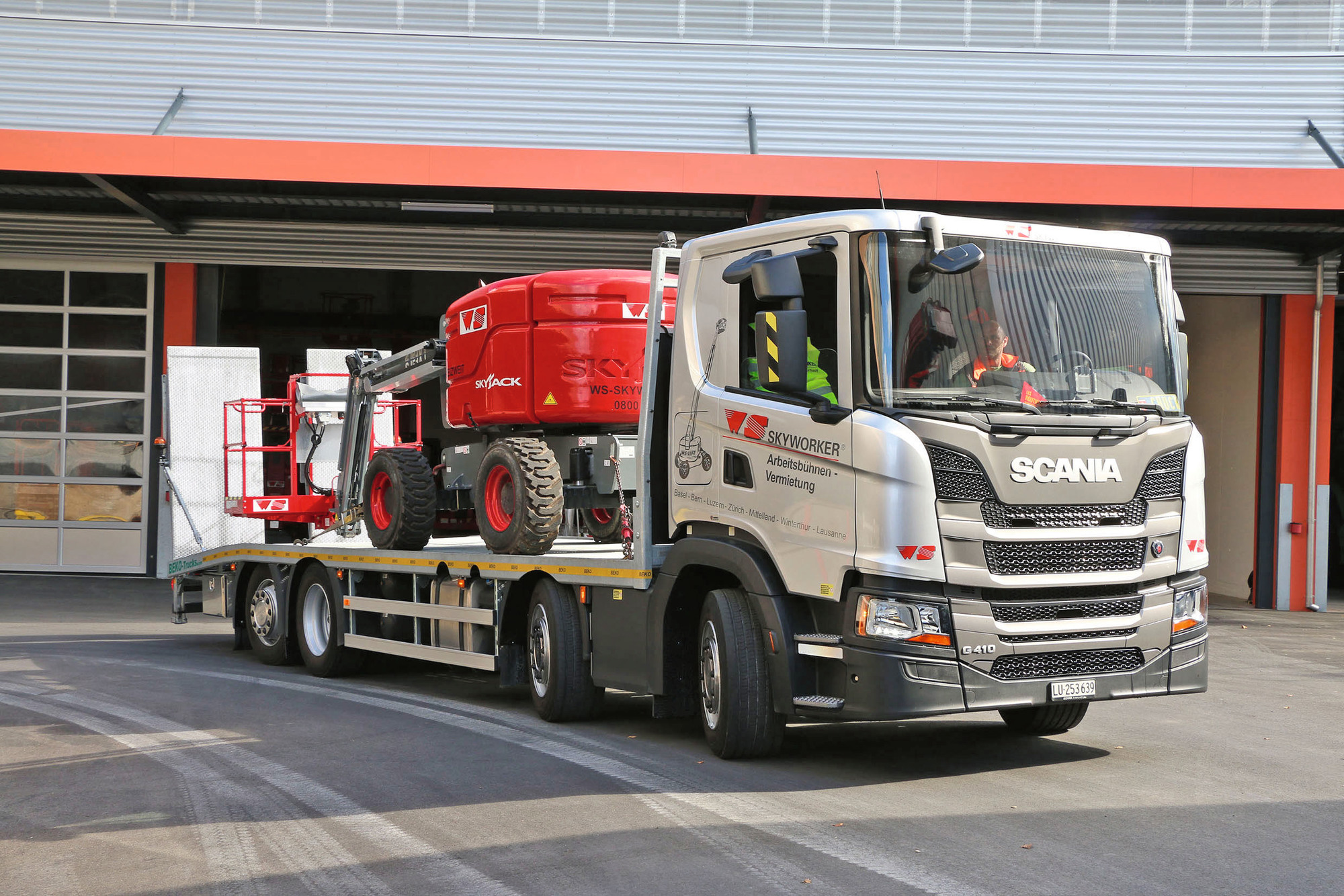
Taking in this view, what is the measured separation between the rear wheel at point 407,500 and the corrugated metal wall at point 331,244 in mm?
8762

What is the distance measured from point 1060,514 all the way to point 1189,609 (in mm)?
1124

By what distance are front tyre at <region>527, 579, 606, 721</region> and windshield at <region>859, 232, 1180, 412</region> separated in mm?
3057

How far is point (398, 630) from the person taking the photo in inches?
435

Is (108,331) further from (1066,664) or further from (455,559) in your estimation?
(1066,664)

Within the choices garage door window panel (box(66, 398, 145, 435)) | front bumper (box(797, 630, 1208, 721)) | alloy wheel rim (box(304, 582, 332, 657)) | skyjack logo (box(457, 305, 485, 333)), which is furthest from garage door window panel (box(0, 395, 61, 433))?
front bumper (box(797, 630, 1208, 721))

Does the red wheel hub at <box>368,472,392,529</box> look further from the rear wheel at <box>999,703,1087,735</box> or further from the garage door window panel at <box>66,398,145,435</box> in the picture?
the garage door window panel at <box>66,398,145,435</box>

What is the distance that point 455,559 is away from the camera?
10039 millimetres

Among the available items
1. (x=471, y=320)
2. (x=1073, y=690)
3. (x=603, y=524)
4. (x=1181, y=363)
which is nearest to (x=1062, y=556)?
(x=1073, y=690)

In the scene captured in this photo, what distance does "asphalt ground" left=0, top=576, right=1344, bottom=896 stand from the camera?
527cm

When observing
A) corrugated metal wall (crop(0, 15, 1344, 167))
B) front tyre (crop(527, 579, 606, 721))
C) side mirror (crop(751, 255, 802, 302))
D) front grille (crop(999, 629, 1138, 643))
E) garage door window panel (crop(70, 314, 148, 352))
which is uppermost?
corrugated metal wall (crop(0, 15, 1344, 167))

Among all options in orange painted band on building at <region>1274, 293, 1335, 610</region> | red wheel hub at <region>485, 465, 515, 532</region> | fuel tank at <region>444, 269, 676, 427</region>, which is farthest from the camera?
orange painted band on building at <region>1274, 293, 1335, 610</region>

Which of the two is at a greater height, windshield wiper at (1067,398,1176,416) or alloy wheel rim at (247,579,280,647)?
windshield wiper at (1067,398,1176,416)

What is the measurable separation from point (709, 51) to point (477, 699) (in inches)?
494

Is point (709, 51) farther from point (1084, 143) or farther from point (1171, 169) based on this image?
point (1171, 169)
